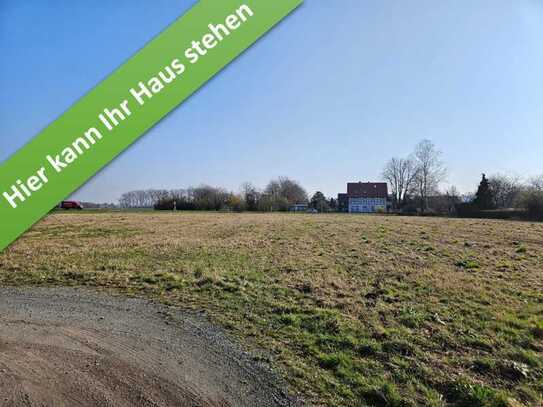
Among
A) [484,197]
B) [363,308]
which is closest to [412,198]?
[484,197]

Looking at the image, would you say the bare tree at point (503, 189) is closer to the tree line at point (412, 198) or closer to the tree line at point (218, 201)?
the tree line at point (412, 198)

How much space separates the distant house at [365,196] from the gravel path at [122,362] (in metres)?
93.2

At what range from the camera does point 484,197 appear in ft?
180

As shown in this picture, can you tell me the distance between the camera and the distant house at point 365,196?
92750 millimetres

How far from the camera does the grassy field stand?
10.9 ft

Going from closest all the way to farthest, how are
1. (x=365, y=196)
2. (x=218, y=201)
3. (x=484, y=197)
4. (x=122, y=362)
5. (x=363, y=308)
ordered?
(x=122, y=362)
(x=363, y=308)
(x=484, y=197)
(x=218, y=201)
(x=365, y=196)

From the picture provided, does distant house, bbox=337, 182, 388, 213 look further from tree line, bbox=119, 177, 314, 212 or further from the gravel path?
the gravel path

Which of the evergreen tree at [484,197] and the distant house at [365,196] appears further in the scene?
the distant house at [365,196]

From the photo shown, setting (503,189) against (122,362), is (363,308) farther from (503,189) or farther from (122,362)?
(503,189)

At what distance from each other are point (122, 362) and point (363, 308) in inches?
166

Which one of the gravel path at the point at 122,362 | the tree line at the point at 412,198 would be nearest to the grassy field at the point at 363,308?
the gravel path at the point at 122,362

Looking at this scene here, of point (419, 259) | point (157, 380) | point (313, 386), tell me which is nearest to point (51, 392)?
point (157, 380)

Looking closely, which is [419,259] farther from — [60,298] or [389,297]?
[60,298]

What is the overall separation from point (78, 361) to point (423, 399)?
13.6 feet
